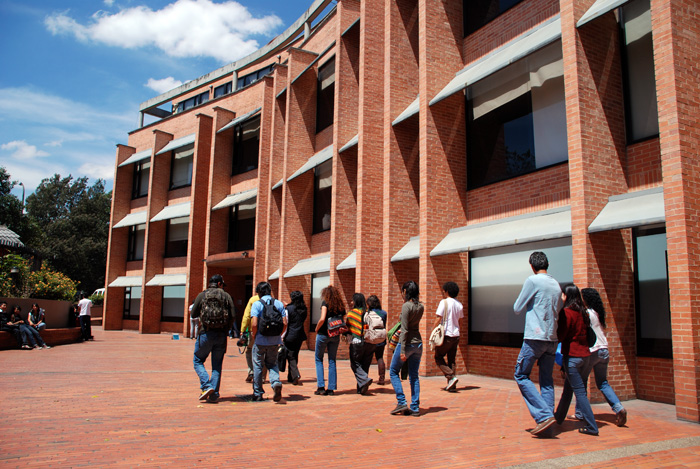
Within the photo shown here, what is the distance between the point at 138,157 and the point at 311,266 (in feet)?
60.7

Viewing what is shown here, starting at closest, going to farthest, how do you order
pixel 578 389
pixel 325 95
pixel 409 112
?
pixel 578 389, pixel 409 112, pixel 325 95

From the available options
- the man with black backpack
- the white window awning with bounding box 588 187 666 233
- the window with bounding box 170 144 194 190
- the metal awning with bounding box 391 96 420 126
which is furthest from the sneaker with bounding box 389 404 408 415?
the window with bounding box 170 144 194 190

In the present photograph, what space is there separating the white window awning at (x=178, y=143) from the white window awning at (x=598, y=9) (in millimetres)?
22723

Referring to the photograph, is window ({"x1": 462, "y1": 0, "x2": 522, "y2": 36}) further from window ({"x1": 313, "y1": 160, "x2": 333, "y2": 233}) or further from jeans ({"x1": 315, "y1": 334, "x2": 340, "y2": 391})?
jeans ({"x1": 315, "y1": 334, "x2": 340, "y2": 391})

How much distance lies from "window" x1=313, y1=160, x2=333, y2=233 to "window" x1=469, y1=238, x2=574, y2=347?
8.24 m

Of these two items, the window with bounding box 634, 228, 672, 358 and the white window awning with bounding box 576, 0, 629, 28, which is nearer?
the window with bounding box 634, 228, 672, 358

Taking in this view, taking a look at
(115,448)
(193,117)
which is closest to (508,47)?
(115,448)

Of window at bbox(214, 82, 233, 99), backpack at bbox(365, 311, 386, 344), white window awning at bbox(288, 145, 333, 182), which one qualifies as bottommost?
backpack at bbox(365, 311, 386, 344)

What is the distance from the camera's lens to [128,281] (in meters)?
31.0

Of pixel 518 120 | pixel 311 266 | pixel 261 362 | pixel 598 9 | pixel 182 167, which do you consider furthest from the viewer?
pixel 182 167

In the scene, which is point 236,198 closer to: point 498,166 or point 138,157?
point 138,157

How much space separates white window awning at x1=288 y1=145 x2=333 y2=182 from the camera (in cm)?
1777

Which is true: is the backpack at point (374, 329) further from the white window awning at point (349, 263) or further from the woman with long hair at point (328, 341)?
the white window awning at point (349, 263)

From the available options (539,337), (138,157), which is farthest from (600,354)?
(138,157)
